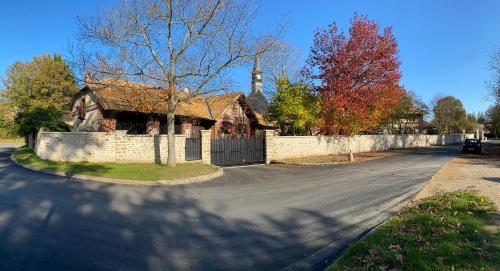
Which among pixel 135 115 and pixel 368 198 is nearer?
pixel 368 198

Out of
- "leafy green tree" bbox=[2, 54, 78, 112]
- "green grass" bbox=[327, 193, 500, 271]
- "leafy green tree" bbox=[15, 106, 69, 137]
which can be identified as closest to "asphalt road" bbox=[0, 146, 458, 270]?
"green grass" bbox=[327, 193, 500, 271]

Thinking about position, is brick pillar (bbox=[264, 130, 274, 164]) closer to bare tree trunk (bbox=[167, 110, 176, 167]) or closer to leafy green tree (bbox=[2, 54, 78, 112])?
bare tree trunk (bbox=[167, 110, 176, 167])

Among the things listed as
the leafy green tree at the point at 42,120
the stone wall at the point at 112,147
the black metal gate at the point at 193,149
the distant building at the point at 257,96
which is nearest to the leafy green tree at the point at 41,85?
the leafy green tree at the point at 42,120

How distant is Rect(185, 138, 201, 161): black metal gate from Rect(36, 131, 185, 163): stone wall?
35 centimetres

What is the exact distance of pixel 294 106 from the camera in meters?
26.1

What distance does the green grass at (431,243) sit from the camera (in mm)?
Result: 4465

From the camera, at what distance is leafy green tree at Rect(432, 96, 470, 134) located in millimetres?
69875

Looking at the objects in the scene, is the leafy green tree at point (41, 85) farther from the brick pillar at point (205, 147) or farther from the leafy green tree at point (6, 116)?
the brick pillar at point (205, 147)

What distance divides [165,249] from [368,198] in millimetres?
6640

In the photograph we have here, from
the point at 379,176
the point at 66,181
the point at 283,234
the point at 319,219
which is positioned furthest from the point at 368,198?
the point at 66,181

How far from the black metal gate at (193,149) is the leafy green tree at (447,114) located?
67.0 m

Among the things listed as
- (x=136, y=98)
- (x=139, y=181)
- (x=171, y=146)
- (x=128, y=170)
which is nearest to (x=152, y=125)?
(x=136, y=98)

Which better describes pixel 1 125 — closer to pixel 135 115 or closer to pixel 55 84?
pixel 55 84

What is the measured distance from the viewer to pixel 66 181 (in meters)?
12.6
